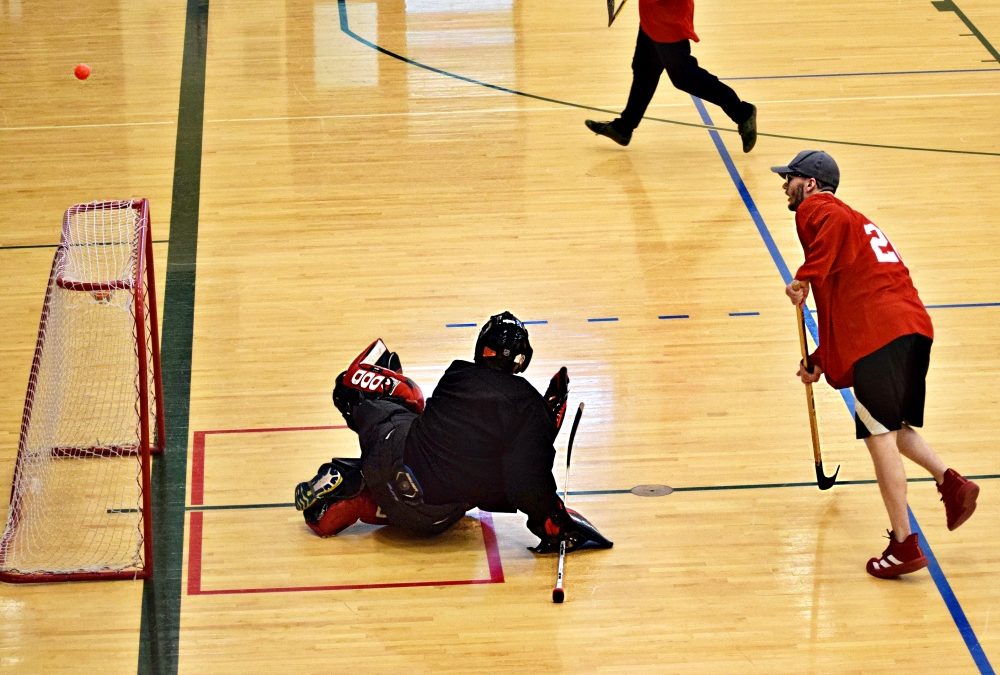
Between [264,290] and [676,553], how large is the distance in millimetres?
3483

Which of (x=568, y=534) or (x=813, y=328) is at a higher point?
(x=813, y=328)

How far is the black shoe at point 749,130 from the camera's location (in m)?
10.3

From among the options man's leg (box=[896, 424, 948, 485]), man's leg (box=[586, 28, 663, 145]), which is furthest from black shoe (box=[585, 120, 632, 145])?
man's leg (box=[896, 424, 948, 485])

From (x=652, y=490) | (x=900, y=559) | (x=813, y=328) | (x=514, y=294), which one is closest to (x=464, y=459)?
(x=652, y=490)

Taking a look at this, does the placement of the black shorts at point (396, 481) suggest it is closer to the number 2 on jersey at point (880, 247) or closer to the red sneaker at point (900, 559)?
the red sneaker at point (900, 559)

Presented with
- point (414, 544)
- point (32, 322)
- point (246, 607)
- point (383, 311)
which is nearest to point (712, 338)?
point (383, 311)

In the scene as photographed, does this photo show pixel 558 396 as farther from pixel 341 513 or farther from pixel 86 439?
pixel 86 439

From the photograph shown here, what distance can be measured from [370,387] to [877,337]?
2315 millimetres

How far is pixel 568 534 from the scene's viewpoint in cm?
632

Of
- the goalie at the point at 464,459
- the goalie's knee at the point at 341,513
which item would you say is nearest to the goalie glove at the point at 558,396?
the goalie at the point at 464,459

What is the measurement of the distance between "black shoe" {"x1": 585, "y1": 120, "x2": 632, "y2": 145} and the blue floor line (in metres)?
0.71

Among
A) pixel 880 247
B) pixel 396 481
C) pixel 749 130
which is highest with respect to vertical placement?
pixel 880 247

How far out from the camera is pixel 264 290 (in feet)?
28.6

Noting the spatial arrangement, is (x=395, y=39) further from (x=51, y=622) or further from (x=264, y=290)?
(x=51, y=622)
